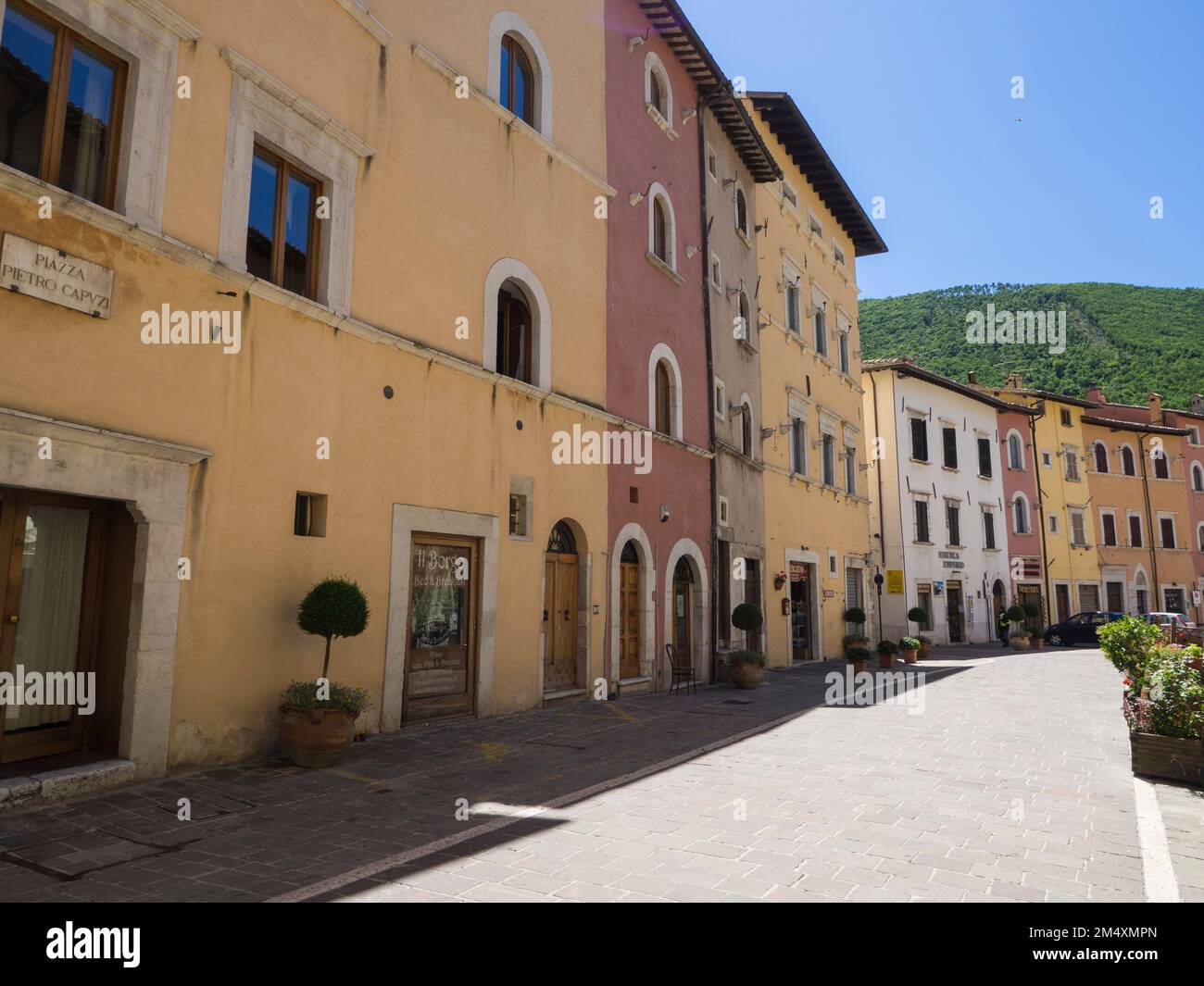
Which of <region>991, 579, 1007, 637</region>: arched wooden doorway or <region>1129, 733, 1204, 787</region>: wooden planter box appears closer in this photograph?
<region>1129, 733, 1204, 787</region>: wooden planter box

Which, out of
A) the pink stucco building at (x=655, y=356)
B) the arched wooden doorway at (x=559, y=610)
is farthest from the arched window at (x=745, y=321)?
the arched wooden doorway at (x=559, y=610)

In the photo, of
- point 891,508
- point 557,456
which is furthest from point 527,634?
point 891,508

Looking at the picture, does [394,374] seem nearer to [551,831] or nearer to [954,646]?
[551,831]

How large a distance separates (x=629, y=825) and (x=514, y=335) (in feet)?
28.1

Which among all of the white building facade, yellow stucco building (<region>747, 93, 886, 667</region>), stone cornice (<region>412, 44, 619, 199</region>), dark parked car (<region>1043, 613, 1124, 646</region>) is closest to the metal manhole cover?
stone cornice (<region>412, 44, 619, 199</region>)

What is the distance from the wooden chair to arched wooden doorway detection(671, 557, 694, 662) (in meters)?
0.41

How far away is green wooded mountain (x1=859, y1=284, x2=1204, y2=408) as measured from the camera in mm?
56438

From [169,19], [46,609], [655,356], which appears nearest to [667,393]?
[655,356]

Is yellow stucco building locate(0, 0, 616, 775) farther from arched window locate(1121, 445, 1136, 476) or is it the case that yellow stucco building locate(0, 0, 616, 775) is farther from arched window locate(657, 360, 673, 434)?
arched window locate(1121, 445, 1136, 476)

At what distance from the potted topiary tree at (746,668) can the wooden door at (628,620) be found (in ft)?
7.93

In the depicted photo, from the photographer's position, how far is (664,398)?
16.5m

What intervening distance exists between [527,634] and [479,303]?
476cm

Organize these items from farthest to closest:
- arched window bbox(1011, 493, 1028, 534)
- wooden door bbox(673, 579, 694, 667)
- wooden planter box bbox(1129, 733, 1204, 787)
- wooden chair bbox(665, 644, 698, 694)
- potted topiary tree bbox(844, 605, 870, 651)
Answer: arched window bbox(1011, 493, 1028, 534) → potted topiary tree bbox(844, 605, 870, 651) → wooden door bbox(673, 579, 694, 667) → wooden chair bbox(665, 644, 698, 694) → wooden planter box bbox(1129, 733, 1204, 787)

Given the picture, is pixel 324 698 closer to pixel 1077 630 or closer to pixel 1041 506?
pixel 1077 630
